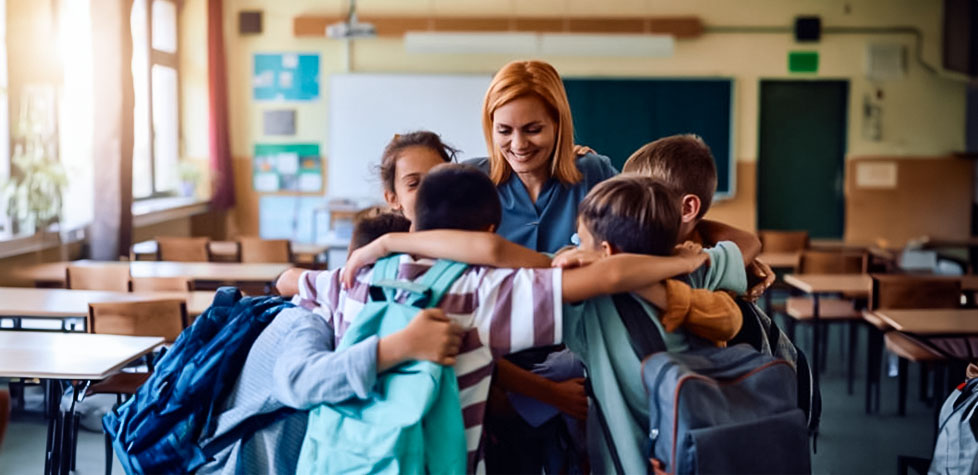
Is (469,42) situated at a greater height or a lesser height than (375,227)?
greater

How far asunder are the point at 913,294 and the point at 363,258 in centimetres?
359

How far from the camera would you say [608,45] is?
27.8 ft

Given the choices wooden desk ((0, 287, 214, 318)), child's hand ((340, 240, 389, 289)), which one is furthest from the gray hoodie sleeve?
wooden desk ((0, 287, 214, 318))

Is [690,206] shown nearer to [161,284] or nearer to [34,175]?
[161,284]

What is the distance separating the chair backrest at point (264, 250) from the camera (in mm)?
6176

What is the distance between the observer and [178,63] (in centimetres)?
919

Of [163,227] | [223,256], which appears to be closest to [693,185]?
[223,256]

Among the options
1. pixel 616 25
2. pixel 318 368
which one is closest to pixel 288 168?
pixel 616 25

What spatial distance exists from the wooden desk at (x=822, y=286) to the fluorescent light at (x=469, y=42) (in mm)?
3819

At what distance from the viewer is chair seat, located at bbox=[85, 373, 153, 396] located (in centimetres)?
367

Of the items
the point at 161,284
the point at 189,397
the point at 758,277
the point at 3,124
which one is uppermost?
the point at 3,124

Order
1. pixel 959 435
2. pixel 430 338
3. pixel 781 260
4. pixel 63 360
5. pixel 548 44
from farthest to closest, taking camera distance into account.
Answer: pixel 548 44, pixel 781 260, pixel 63 360, pixel 959 435, pixel 430 338

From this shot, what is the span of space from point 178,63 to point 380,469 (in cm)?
823

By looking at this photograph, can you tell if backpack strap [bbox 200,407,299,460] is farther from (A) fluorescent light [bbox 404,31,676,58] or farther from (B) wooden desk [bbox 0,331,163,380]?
(A) fluorescent light [bbox 404,31,676,58]
